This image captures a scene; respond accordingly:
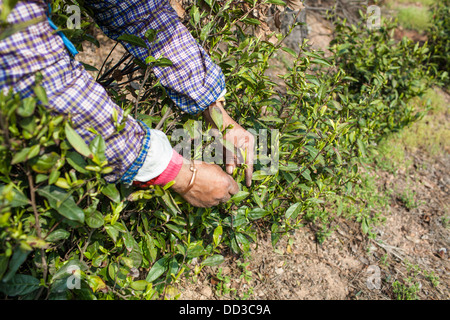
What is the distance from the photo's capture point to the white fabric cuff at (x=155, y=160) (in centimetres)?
143

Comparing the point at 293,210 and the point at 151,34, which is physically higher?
the point at 151,34

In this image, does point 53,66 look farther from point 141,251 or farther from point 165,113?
point 141,251

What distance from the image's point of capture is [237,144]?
1796 millimetres

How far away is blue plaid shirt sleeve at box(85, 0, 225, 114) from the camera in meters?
1.63

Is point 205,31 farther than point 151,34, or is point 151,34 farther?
point 205,31

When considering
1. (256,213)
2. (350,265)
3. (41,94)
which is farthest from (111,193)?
(350,265)

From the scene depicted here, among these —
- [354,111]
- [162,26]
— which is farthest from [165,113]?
[354,111]

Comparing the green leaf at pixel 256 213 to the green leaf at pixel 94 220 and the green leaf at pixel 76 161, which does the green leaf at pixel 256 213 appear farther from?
the green leaf at pixel 76 161

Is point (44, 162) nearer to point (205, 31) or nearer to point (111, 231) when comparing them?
point (111, 231)

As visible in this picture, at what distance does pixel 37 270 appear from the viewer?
1482 millimetres

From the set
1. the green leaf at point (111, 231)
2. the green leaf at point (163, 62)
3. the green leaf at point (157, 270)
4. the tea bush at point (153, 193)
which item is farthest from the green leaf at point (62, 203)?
the green leaf at point (163, 62)

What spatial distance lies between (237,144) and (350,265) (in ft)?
4.41

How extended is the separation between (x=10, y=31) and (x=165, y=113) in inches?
37.2

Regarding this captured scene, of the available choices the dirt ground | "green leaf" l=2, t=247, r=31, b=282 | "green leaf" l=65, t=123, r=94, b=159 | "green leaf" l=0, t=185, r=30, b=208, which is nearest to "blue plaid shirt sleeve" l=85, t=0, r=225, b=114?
"green leaf" l=65, t=123, r=94, b=159
